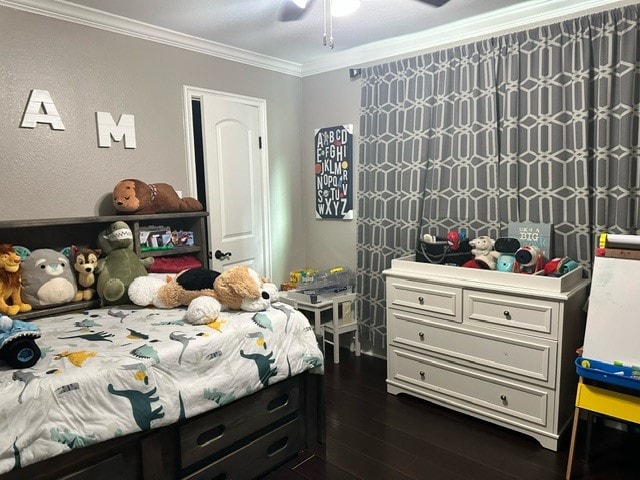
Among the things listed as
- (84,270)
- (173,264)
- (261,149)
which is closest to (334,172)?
(261,149)

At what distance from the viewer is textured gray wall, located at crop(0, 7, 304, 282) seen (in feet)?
7.97

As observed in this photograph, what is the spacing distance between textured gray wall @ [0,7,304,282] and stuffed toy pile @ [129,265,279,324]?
74 cm

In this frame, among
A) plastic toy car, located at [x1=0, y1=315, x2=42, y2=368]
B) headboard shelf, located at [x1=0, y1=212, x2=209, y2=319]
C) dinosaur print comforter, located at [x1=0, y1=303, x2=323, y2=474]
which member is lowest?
dinosaur print comforter, located at [x1=0, y1=303, x2=323, y2=474]

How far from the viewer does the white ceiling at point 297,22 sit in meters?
2.56

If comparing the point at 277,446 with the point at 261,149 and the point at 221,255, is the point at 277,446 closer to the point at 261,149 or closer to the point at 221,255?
the point at 221,255

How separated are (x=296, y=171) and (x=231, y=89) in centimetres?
93

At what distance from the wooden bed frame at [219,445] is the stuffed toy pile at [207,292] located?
0.43 meters

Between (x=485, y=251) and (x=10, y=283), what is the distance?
8.70 ft

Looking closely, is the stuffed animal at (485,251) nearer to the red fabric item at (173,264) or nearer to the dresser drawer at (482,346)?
the dresser drawer at (482,346)

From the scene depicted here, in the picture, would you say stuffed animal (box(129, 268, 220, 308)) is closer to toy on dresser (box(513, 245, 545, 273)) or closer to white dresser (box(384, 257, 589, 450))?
white dresser (box(384, 257, 589, 450))

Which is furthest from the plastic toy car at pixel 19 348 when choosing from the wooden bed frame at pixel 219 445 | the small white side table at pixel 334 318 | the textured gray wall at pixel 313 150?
the textured gray wall at pixel 313 150

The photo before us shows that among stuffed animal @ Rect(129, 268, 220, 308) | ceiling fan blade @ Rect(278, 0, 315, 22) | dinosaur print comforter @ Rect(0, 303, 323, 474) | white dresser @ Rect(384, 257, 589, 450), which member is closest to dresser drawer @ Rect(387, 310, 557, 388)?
white dresser @ Rect(384, 257, 589, 450)

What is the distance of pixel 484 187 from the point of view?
9.78ft

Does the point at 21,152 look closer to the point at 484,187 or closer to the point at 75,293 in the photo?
the point at 75,293
